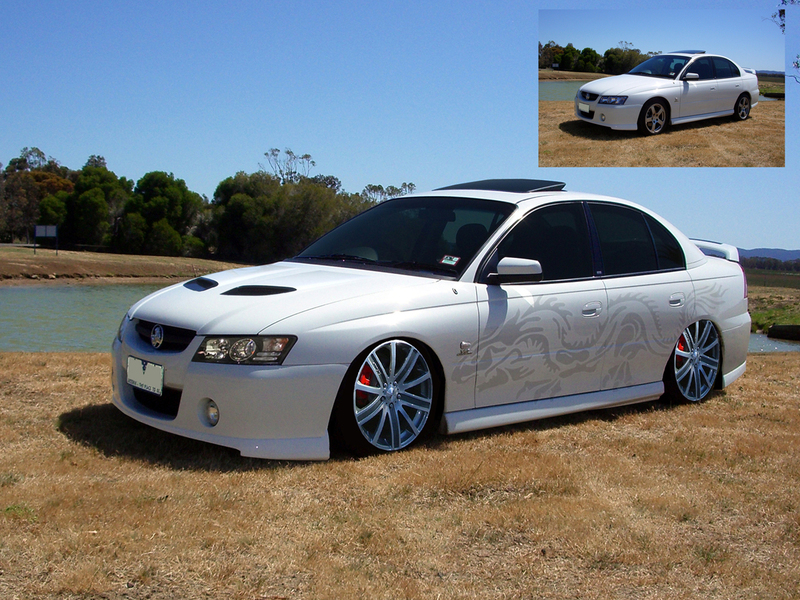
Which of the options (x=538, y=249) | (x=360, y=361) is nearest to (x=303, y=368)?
(x=360, y=361)

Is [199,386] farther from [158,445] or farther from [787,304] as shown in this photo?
[787,304]

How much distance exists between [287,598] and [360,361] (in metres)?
1.76

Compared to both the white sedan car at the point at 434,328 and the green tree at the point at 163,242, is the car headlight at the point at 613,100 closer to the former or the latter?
the white sedan car at the point at 434,328

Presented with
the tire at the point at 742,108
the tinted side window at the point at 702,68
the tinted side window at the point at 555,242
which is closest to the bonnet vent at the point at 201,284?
the tinted side window at the point at 555,242

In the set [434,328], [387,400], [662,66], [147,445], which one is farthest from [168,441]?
[662,66]

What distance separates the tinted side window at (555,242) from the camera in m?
5.41

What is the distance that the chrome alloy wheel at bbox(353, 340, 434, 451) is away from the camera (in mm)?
4590

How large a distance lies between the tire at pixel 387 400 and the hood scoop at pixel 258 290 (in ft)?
2.09

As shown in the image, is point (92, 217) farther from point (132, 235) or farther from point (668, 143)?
point (668, 143)

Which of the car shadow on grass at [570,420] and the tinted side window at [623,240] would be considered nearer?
the car shadow on grass at [570,420]

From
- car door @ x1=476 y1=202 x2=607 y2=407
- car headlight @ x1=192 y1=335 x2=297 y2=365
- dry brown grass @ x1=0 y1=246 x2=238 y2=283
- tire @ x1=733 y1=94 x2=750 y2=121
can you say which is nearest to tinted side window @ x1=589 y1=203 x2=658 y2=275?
car door @ x1=476 y1=202 x2=607 y2=407

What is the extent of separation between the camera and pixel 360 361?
455 centimetres

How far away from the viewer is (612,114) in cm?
1271

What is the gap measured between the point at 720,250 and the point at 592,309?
237cm
